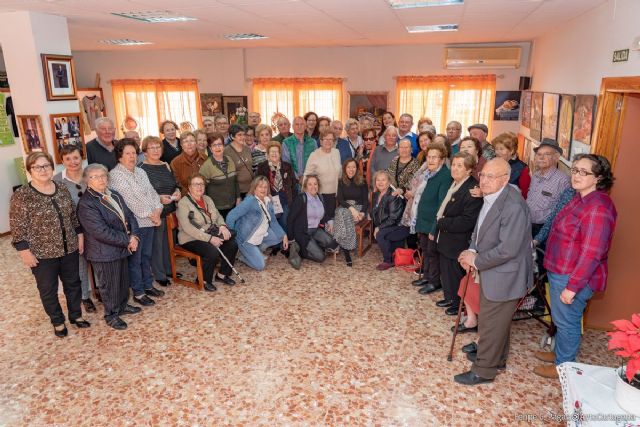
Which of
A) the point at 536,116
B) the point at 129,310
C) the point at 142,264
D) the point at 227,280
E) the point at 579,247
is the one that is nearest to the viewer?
the point at 579,247

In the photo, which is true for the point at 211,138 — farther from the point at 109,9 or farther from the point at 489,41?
the point at 489,41

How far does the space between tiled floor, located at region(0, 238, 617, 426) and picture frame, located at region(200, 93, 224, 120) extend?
6978mm

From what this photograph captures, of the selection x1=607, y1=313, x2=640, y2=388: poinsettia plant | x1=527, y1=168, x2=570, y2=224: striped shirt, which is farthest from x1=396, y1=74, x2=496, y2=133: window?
x1=607, y1=313, x2=640, y2=388: poinsettia plant

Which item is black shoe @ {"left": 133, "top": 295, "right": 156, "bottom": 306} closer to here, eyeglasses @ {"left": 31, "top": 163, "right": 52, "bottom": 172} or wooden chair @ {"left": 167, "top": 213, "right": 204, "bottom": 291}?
wooden chair @ {"left": 167, "top": 213, "right": 204, "bottom": 291}

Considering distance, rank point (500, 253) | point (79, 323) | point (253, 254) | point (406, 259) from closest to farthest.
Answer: point (500, 253) < point (79, 323) < point (253, 254) < point (406, 259)

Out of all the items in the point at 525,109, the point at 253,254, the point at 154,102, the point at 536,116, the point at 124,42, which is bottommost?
the point at 253,254

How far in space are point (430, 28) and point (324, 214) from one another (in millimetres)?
3428

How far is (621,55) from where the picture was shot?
128 inches

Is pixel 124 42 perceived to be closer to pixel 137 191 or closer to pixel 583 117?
pixel 137 191

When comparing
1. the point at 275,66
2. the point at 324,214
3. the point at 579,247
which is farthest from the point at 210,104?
the point at 579,247

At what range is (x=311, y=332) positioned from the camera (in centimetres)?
353

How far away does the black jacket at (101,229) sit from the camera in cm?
326

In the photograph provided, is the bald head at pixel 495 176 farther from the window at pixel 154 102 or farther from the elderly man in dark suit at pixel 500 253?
the window at pixel 154 102

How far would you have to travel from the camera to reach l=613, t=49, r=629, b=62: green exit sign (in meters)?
3.15
